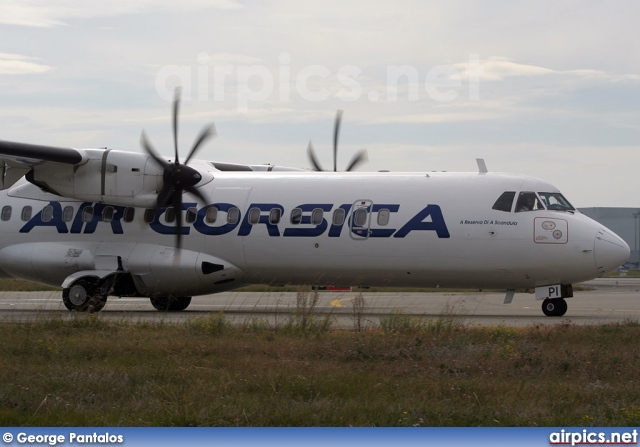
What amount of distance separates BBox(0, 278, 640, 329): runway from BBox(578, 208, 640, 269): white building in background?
2976 inches

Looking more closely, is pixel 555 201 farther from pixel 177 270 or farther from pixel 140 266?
pixel 140 266

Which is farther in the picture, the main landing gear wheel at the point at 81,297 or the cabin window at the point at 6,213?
the cabin window at the point at 6,213

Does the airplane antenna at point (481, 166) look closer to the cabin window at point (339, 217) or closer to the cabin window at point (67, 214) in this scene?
the cabin window at point (339, 217)

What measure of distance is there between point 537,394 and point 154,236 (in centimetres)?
1390

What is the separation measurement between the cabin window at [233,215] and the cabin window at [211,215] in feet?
1.14

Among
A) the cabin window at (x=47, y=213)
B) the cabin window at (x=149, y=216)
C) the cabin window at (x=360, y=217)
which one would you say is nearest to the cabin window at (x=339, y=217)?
the cabin window at (x=360, y=217)

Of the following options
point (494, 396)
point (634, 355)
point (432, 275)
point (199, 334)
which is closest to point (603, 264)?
point (432, 275)

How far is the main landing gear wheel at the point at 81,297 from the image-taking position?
21.3 metres

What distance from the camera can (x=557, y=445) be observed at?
7188 millimetres

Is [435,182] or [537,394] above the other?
Answer: [435,182]

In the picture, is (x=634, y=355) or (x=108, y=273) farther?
(x=108, y=273)

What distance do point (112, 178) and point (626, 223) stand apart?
296 feet

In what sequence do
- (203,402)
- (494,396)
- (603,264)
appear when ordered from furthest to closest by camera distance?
(603,264) < (494,396) < (203,402)

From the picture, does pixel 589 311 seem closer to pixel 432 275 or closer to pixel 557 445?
pixel 432 275
